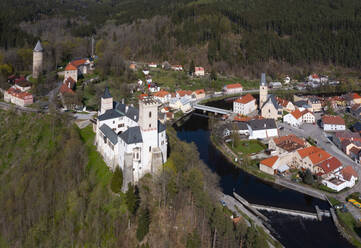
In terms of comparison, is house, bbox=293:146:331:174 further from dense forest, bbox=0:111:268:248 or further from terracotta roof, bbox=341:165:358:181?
dense forest, bbox=0:111:268:248

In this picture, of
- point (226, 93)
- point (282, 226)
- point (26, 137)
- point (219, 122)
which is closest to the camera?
point (282, 226)

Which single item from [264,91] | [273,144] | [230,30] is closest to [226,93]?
[264,91]

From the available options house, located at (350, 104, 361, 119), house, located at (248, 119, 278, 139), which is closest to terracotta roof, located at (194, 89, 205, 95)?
house, located at (248, 119, 278, 139)

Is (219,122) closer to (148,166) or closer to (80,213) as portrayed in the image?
(148,166)

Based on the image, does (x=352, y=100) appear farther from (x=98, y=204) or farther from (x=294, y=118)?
(x=98, y=204)

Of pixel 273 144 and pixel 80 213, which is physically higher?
pixel 273 144

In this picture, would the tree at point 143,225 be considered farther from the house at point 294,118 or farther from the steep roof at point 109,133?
the house at point 294,118

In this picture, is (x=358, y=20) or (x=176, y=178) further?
(x=358, y=20)

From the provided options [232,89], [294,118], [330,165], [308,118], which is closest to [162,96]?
[232,89]
